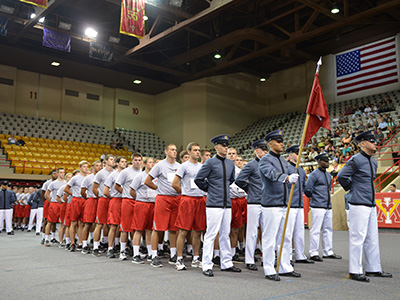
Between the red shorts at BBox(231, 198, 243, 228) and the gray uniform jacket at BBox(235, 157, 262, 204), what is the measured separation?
32.6 inches

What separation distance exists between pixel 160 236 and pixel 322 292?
341 centimetres

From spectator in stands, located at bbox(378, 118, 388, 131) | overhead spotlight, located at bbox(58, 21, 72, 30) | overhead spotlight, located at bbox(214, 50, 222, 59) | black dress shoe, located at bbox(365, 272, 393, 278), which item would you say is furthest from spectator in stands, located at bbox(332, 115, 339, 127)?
black dress shoe, located at bbox(365, 272, 393, 278)

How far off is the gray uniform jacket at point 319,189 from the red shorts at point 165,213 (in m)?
2.62

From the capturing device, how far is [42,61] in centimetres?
2305

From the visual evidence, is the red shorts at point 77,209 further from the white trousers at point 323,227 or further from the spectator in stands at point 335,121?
the spectator in stands at point 335,121

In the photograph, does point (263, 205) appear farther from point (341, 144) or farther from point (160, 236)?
point (341, 144)

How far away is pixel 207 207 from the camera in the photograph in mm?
5703

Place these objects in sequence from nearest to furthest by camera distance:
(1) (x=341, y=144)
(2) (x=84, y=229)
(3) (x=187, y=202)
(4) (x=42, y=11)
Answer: (3) (x=187, y=202)
(2) (x=84, y=229)
(4) (x=42, y=11)
(1) (x=341, y=144)

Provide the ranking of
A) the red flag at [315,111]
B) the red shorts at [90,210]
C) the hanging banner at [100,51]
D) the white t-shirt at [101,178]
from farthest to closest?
the hanging banner at [100,51] < the red shorts at [90,210] < the white t-shirt at [101,178] < the red flag at [315,111]

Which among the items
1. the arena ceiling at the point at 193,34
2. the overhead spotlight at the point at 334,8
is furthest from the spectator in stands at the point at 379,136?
the overhead spotlight at the point at 334,8

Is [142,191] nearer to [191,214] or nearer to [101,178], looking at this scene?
[191,214]

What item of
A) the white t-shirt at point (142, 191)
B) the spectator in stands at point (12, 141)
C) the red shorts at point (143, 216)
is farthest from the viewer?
the spectator in stands at point (12, 141)

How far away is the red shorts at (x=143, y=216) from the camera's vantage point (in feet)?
21.7

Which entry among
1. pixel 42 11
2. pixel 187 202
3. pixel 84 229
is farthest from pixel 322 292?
pixel 42 11
